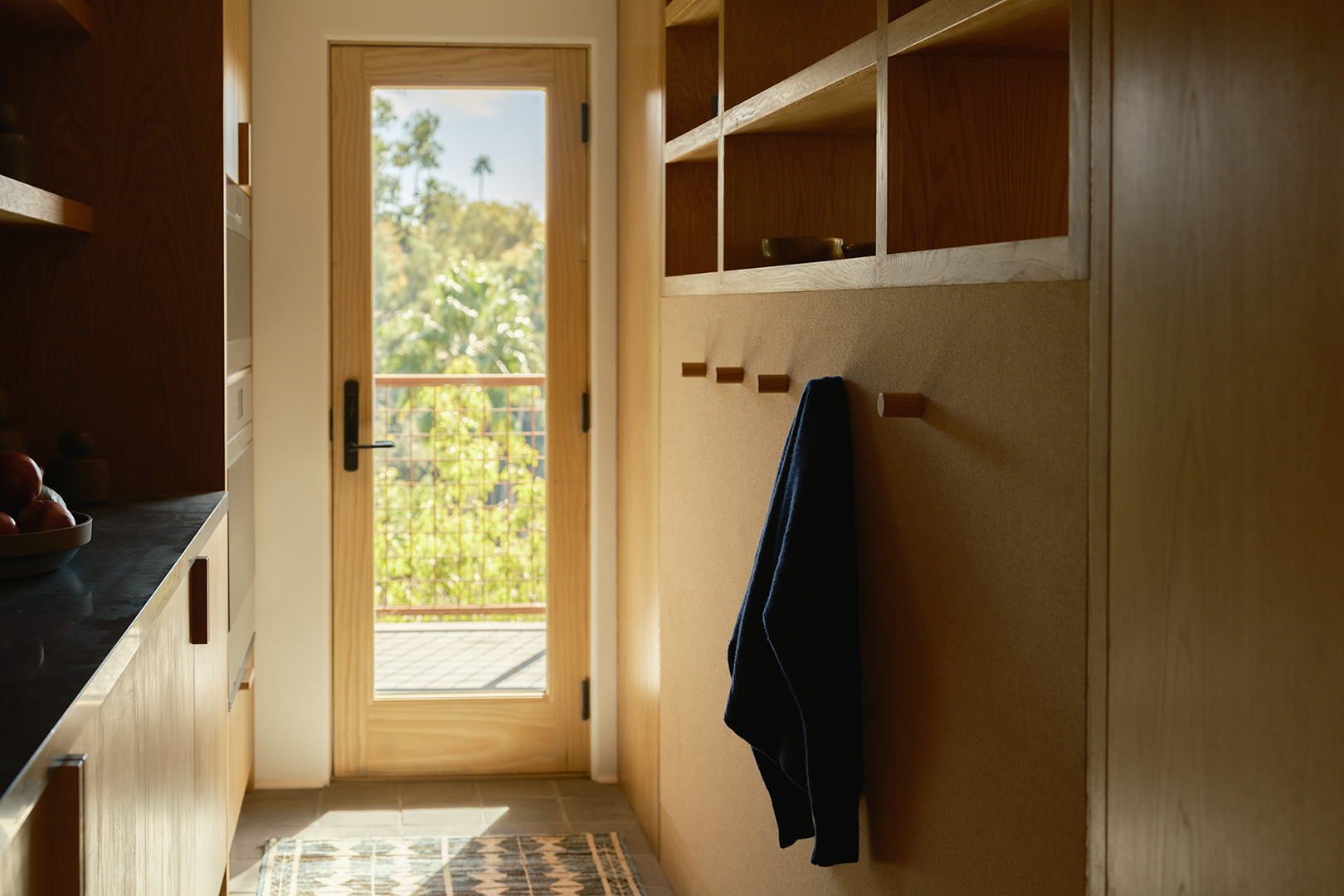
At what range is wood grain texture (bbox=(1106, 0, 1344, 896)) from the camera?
876mm

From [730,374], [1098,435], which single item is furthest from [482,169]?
[1098,435]

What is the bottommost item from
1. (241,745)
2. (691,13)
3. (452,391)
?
(241,745)

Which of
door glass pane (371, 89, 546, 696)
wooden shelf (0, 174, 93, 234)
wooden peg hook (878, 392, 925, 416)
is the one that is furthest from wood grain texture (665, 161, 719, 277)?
wooden peg hook (878, 392, 925, 416)

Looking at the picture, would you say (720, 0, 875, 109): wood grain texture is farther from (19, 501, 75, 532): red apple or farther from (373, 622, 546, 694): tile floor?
(373, 622, 546, 694): tile floor

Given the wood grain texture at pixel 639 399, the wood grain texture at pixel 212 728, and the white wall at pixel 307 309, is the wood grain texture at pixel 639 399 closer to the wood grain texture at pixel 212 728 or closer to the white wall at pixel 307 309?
the white wall at pixel 307 309

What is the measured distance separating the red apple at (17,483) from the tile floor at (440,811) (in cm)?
170

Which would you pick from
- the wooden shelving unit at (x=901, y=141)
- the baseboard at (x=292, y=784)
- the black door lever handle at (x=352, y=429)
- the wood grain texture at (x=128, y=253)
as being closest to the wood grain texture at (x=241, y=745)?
the baseboard at (x=292, y=784)

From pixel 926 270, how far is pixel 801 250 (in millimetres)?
645

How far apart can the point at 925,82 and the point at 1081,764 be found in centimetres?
92

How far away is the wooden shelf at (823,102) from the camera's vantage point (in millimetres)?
1766

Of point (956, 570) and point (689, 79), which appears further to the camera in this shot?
point (689, 79)

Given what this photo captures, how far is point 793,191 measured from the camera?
2.47 m

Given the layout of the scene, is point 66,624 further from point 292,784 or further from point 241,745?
point 292,784

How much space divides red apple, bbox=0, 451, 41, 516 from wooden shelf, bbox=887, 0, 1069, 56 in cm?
129
